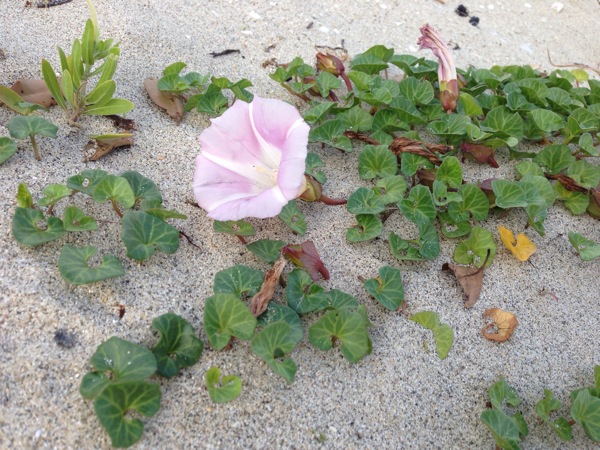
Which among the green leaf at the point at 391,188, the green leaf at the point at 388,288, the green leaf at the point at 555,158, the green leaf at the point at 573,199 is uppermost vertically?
the green leaf at the point at 555,158

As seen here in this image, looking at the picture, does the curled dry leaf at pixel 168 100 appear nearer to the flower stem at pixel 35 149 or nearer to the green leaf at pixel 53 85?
the green leaf at pixel 53 85

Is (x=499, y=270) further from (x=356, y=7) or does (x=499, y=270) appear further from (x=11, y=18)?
(x=11, y=18)

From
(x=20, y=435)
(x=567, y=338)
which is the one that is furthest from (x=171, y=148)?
(x=567, y=338)

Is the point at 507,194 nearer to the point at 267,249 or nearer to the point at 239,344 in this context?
the point at 267,249

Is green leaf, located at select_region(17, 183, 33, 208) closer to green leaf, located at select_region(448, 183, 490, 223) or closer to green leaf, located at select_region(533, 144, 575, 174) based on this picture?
green leaf, located at select_region(448, 183, 490, 223)

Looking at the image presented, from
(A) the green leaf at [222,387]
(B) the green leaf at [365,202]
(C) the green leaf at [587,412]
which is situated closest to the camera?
(A) the green leaf at [222,387]

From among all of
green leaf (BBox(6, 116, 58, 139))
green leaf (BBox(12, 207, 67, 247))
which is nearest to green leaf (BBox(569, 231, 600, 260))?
green leaf (BBox(12, 207, 67, 247))

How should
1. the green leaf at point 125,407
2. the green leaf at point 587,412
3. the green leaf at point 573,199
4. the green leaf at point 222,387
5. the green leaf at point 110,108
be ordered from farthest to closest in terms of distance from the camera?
the green leaf at point 573,199 < the green leaf at point 110,108 < the green leaf at point 587,412 < the green leaf at point 222,387 < the green leaf at point 125,407

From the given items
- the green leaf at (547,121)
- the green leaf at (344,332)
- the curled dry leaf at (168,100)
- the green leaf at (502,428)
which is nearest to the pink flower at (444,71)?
the green leaf at (547,121)
